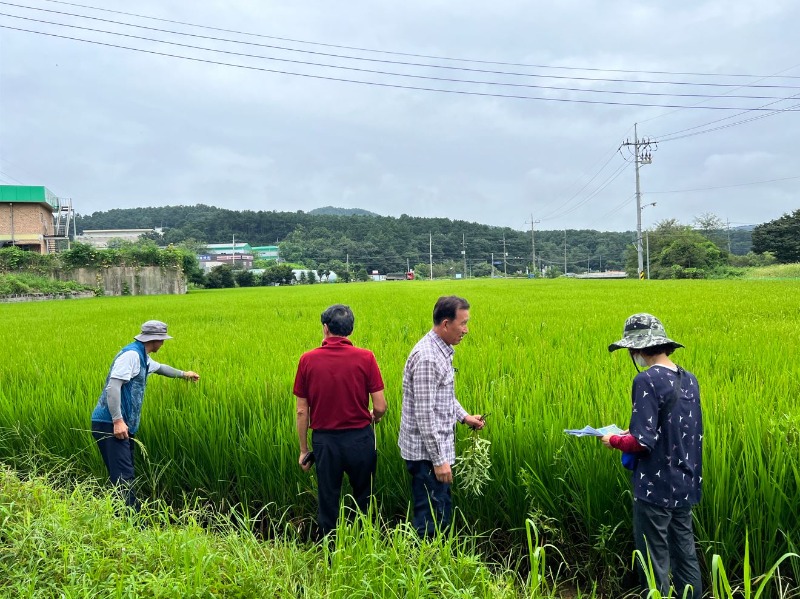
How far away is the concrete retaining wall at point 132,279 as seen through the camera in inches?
1272

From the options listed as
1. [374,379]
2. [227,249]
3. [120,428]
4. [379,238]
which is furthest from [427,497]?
[227,249]

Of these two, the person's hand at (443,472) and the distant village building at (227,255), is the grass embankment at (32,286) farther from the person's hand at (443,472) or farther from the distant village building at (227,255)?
the distant village building at (227,255)

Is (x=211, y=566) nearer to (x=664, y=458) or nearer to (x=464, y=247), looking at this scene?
(x=664, y=458)

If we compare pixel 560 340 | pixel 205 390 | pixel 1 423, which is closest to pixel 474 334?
pixel 560 340

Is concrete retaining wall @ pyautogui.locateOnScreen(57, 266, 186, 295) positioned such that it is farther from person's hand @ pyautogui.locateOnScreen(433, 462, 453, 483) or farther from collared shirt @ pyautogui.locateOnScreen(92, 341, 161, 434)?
person's hand @ pyautogui.locateOnScreen(433, 462, 453, 483)

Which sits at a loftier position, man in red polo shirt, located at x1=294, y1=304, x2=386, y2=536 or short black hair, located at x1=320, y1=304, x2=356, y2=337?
short black hair, located at x1=320, y1=304, x2=356, y2=337

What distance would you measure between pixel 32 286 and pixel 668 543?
32904 mm

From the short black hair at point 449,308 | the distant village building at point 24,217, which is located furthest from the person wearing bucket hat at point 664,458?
the distant village building at point 24,217

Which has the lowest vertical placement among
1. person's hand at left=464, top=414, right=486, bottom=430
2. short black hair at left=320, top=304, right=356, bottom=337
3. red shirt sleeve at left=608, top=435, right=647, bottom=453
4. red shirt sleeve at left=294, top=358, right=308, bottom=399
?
person's hand at left=464, top=414, right=486, bottom=430

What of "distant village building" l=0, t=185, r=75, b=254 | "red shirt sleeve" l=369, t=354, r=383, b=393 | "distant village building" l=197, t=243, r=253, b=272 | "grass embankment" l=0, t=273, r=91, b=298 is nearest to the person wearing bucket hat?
"red shirt sleeve" l=369, t=354, r=383, b=393

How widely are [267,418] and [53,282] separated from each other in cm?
3181

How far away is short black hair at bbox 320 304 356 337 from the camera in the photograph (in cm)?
281

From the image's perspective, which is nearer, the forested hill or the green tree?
the green tree

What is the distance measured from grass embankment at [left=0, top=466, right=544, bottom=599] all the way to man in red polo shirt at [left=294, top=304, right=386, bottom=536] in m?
0.37
